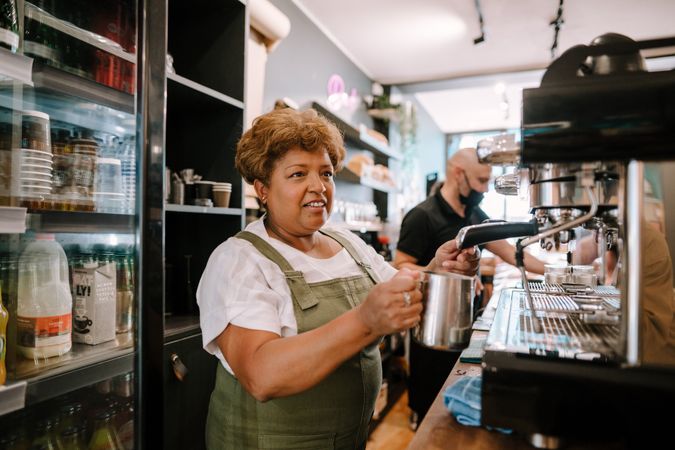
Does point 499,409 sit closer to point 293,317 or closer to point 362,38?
point 293,317

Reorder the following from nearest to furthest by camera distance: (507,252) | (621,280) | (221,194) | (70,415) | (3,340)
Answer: (621,280), (3,340), (70,415), (221,194), (507,252)

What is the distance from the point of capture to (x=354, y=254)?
1.41 m

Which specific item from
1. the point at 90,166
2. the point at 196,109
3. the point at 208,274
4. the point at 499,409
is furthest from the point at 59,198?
the point at 499,409

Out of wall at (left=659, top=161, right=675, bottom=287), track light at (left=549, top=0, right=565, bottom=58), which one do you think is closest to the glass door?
wall at (left=659, top=161, right=675, bottom=287)

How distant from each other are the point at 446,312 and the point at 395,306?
95 millimetres

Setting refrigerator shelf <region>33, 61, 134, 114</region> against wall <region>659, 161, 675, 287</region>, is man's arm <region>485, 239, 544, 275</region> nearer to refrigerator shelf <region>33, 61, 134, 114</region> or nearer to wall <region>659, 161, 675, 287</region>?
wall <region>659, 161, 675, 287</region>

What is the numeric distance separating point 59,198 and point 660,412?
4.88 ft

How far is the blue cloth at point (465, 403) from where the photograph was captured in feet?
2.71

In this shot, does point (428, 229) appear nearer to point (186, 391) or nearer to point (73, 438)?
point (186, 391)

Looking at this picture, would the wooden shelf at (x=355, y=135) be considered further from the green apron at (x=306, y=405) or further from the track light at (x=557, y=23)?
the green apron at (x=306, y=405)

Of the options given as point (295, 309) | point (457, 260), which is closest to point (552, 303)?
point (457, 260)

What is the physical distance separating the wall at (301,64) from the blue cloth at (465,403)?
2.34 meters

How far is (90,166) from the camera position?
142cm

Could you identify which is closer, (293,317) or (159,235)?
(293,317)
